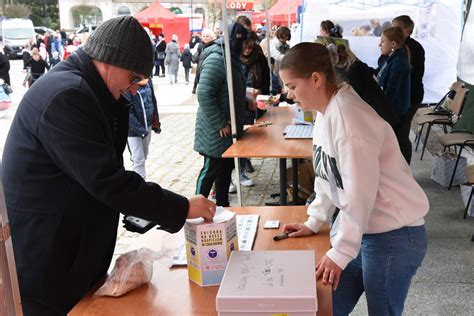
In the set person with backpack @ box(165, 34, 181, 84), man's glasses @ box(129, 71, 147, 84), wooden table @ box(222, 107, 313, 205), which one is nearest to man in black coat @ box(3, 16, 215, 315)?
man's glasses @ box(129, 71, 147, 84)

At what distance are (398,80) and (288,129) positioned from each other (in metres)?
1.36

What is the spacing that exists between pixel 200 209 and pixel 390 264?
65cm

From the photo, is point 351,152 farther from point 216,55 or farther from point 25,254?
point 216,55

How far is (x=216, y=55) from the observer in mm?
3711

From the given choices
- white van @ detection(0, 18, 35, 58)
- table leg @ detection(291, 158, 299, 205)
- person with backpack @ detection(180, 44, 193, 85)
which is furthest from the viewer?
person with backpack @ detection(180, 44, 193, 85)

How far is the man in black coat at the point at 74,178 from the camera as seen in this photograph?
1268 mm

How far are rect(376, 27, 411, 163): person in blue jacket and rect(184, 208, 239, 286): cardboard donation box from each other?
3458mm

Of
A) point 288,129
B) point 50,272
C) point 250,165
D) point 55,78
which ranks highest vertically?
point 55,78

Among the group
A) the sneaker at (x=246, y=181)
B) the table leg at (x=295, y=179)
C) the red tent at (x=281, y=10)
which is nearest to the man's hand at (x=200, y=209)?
the table leg at (x=295, y=179)

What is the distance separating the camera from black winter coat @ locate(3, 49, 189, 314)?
4.15 ft

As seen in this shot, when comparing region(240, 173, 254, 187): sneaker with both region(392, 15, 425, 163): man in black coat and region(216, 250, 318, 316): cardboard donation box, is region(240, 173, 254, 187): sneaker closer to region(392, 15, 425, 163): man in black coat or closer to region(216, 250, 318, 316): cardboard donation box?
region(392, 15, 425, 163): man in black coat

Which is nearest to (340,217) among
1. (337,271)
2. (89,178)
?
(337,271)

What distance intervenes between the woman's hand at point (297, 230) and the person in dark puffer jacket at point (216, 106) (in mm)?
1992

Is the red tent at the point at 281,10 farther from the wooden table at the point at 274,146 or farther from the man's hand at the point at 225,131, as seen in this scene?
the man's hand at the point at 225,131
